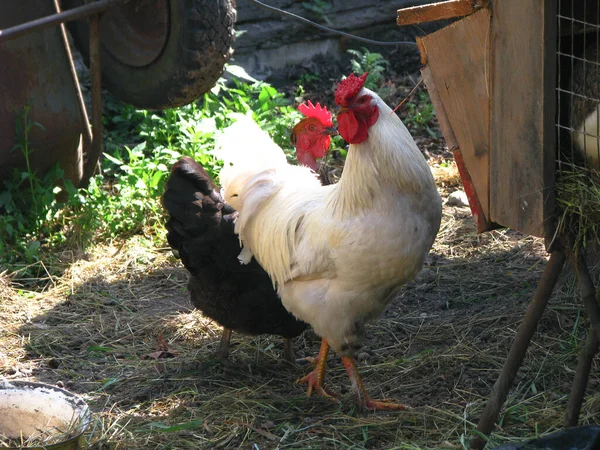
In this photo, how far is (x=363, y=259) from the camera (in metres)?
3.69

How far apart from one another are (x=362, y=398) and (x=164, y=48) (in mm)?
3291

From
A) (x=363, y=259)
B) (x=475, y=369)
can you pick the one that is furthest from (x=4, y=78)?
(x=475, y=369)

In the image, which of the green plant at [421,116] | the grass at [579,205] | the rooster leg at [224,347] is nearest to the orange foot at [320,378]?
the rooster leg at [224,347]

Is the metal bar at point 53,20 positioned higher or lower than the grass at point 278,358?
higher

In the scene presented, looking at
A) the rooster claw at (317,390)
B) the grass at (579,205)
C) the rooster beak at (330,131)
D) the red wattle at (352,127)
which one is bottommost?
the rooster claw at (317,390)

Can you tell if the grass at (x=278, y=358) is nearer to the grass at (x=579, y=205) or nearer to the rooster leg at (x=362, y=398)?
the rooster leg at (x=362, y=398)

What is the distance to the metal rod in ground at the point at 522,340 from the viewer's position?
312cm

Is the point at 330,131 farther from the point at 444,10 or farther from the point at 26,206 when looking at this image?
the point at 26,206

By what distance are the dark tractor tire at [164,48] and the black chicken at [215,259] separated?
1671 millimetres

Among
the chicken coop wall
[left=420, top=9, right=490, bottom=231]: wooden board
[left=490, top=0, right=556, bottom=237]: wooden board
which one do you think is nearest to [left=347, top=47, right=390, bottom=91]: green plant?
the chicken coop wall

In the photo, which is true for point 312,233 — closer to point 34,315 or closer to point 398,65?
point 34,315

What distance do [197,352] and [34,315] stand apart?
1221 mm

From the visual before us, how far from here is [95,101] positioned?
6.21 m

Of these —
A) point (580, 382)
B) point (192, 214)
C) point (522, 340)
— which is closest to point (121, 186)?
point (192, 214)
